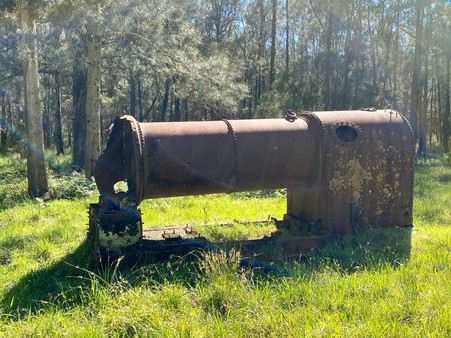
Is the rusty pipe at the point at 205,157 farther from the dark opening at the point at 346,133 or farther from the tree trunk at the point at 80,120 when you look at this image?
the tree trunk at the point at 80,120

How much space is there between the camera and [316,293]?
410cm

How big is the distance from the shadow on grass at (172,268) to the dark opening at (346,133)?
3.81 feet

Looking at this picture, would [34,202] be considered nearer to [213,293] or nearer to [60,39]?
[60,39]

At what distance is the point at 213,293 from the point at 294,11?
117 ft

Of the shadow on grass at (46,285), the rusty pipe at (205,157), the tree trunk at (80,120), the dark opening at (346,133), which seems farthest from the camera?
the tree trunk at (80,120)

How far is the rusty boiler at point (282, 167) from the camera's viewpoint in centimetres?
546

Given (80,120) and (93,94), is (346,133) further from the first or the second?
(80,120)

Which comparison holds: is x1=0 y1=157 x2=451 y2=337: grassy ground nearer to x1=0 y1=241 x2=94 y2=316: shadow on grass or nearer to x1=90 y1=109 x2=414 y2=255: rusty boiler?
x1=0 y1=241 x2=94 y2=316: shadow on grass

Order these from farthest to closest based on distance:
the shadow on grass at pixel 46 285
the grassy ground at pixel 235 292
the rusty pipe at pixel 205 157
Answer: the rusty pipe at pixel 205 157 → the shadow on grass at pixel 46 285 → the grassy ground at pixel 235 292

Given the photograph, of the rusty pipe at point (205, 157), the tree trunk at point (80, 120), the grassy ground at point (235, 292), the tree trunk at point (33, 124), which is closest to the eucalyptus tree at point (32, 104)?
the tree trunk at point (33, 124)

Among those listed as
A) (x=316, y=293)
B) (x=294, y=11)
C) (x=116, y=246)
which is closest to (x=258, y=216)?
(x=116, y=246)

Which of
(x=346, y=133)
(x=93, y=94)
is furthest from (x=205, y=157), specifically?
(x=93, y=94)

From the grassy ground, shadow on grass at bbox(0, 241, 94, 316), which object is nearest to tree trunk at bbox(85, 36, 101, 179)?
the grassy ground

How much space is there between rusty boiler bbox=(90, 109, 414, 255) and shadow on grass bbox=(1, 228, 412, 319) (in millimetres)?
268
